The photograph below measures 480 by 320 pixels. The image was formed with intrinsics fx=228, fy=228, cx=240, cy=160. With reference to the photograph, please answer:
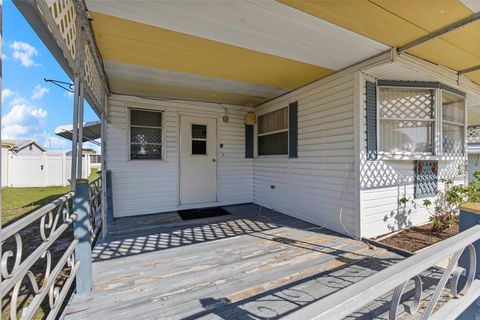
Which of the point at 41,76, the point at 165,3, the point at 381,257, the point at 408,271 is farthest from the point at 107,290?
the point at 381,257

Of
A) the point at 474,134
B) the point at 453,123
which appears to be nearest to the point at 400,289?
the point at 453,123

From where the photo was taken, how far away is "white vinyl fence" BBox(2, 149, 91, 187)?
30.5 ft

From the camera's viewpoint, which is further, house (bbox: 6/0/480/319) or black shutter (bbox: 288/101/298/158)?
black shutter (bbox: 288/101/298/158)

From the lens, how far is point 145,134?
200 inches

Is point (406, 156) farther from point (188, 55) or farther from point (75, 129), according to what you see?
point (75, 129)

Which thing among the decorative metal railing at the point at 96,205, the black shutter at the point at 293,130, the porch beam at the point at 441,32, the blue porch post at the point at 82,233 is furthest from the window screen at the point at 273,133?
the blue porch post at the point at 82,233

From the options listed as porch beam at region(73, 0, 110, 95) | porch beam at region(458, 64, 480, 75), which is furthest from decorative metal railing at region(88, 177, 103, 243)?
porch beam at region(458, 64, 480, 75)

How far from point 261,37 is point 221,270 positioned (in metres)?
2.76

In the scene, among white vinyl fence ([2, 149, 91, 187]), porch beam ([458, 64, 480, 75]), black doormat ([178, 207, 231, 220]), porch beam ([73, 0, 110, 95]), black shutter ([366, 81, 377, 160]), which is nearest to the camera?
porch beam ([73, 0, 110, 95])

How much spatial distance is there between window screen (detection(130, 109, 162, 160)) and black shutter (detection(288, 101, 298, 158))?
289cm

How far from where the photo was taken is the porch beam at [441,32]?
235 centimetres

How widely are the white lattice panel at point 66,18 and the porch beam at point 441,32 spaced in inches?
142

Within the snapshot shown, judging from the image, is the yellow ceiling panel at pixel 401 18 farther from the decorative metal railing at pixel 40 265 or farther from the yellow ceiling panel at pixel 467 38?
the decorative metal railing at pixel 40 265

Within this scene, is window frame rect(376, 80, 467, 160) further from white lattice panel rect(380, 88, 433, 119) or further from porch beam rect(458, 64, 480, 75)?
porch beam rect(458, 64, 480, 75)
